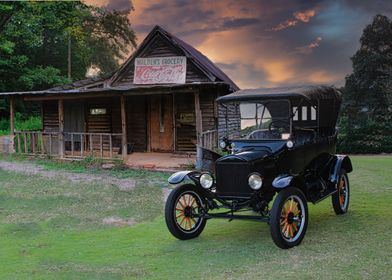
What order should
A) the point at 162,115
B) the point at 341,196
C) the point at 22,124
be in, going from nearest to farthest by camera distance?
1. the point at 341,196
2. the point at 162,115
3. the point at 22,124

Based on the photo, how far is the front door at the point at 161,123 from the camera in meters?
19.2

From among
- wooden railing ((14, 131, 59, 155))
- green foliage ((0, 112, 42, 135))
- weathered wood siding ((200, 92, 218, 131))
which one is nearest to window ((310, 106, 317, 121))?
weathered wood siding ((200, 92, 218, 131))

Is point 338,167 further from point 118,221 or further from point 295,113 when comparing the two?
point 118,221

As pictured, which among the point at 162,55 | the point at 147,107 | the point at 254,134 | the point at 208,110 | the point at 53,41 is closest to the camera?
the point at 254,134

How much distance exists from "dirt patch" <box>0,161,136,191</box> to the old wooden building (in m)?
2.00

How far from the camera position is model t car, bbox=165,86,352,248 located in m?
6.61

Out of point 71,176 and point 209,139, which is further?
point 209,139

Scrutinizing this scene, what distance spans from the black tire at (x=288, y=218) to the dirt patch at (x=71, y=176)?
6238 millimetres

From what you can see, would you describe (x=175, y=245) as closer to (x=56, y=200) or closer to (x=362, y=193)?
(x=56, y=200)

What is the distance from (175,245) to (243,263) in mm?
1346

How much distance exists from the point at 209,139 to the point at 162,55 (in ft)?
17.2

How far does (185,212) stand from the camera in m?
7.10

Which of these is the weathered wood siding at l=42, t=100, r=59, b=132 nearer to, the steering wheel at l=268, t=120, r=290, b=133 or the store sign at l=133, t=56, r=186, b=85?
the store sign at l=133, t=56, r=186, b=85

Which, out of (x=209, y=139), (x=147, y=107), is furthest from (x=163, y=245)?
(x=147, y=107)
